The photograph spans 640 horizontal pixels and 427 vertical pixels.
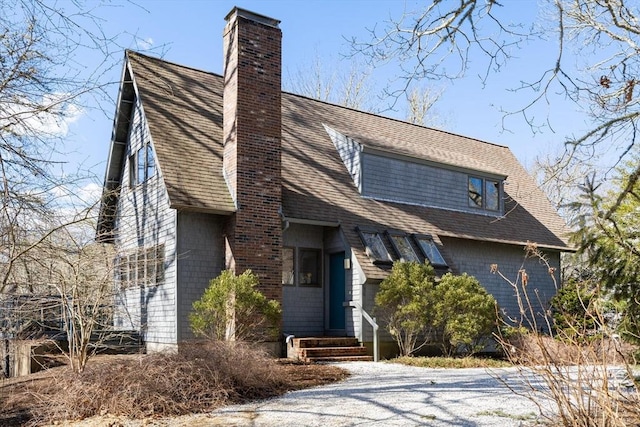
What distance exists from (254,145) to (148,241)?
363 centimetres

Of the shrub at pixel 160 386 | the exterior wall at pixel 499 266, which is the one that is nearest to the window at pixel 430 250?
the exterior wall at pixel 499 266

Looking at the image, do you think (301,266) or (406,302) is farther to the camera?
(301,266)

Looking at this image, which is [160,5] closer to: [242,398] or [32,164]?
[32,164]

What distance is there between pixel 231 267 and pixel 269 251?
3.02 feet

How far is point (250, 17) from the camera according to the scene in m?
13.7

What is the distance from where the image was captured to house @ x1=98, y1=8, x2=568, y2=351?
13.2m

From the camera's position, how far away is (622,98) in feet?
30.8

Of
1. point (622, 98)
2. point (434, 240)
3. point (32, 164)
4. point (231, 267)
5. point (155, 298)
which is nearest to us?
point (32, 164)

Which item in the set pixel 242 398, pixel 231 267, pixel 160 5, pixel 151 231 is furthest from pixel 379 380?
pixel 151 231

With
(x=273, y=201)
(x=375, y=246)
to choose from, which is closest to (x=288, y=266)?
(x=273, y=201)

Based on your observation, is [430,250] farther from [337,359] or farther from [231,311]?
[231,311]

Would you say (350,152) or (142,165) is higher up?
(350,152)

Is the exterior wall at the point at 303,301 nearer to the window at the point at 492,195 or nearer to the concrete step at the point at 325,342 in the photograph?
the concrete step at the point at 325,342

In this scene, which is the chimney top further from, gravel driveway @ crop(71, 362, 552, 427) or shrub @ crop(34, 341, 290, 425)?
gravel driveway @ crop(71, 362, 552, 427)
